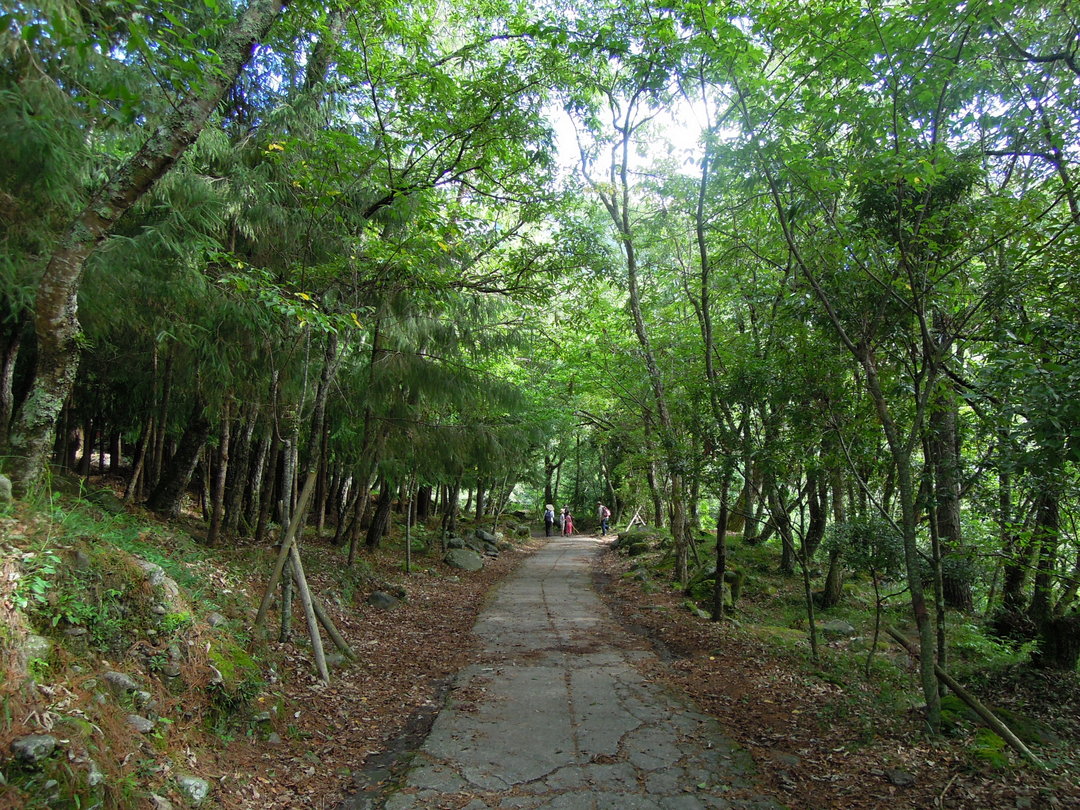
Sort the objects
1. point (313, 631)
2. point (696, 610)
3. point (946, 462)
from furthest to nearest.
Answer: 1. point (696, 610)
2. point (313, 631)
3. point (946, 462)

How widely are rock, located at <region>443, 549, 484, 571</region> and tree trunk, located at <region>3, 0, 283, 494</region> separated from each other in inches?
425

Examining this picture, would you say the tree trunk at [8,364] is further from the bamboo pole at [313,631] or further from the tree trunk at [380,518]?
the tree trunk at [380,518]

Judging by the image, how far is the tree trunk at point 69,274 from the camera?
12.3ft

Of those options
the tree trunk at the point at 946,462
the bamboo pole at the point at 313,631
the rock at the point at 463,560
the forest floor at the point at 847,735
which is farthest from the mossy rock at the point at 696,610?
the rock at the point at 463,560

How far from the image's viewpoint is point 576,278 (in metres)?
8.41

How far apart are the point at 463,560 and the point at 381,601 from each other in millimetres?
5629

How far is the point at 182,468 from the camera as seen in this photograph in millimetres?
8391

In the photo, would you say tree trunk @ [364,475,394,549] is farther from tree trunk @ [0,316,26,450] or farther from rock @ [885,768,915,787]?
rock @ [885,768,915,787]

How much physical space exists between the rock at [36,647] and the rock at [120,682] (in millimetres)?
361

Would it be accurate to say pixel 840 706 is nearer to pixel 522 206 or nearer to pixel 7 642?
pixel 7 642

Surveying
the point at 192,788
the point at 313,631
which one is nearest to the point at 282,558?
the point at 313,631

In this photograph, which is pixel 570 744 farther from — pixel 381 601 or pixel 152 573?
pixel 381 601

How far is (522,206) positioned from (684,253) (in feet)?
21.8

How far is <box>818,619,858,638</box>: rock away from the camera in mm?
8391
